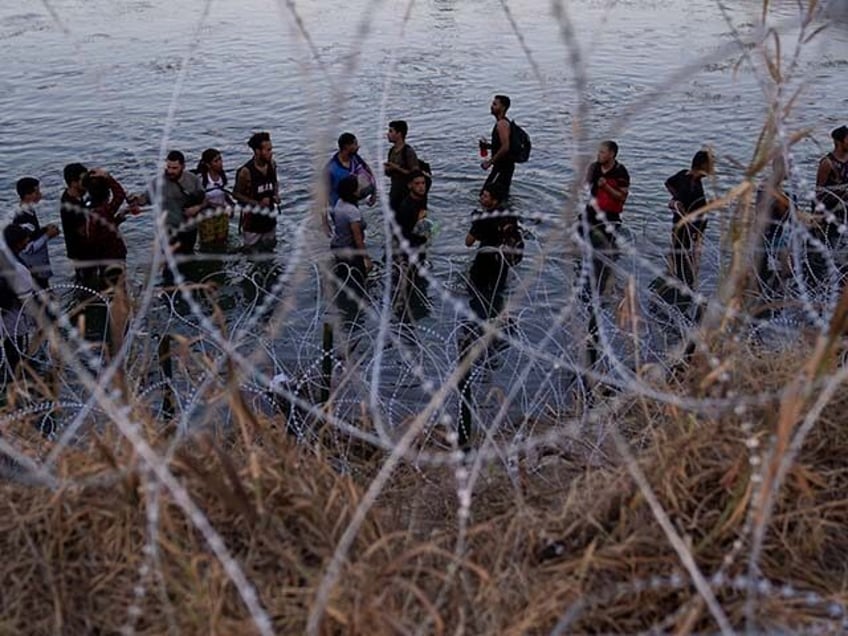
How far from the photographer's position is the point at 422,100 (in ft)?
55.6

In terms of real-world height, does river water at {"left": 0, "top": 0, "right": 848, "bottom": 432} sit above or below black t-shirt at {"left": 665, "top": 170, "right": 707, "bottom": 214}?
below

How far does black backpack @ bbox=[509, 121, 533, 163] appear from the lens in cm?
1100

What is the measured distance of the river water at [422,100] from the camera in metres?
10.7

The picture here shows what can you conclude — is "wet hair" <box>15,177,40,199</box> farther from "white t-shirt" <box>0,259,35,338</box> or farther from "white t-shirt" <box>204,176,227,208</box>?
"white t-shirt" <box>204,176,227,208</box>

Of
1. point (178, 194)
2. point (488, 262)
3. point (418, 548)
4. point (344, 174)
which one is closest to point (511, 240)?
point (488, 262)

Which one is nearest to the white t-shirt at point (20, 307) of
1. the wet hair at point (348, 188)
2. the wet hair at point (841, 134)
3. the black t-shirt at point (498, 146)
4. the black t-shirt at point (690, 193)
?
the wet hair at point (348, 188)

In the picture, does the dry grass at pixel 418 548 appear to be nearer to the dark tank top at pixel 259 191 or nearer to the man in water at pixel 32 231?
the man in water at pixel 32 231

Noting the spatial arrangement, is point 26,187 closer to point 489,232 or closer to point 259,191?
point 259,191

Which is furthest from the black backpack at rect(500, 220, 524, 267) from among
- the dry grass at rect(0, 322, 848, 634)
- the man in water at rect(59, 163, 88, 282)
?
the dry grass at rect(0, 322, 848, 634)

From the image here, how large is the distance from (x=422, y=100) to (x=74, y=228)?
9.82 metres

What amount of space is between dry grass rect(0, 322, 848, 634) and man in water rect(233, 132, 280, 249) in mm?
5565

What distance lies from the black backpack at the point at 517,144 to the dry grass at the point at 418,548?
724 centimetres

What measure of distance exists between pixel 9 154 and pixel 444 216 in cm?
701

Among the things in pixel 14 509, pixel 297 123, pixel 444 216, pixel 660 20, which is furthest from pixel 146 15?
pixel 14 509
